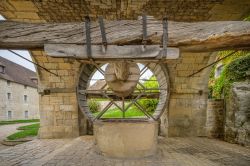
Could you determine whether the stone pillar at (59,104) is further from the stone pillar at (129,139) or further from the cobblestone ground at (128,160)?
the stone pillar at (129,139)

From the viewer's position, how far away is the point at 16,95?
21.2 meters

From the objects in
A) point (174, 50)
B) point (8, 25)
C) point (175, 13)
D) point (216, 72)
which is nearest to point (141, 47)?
point (174, 50)

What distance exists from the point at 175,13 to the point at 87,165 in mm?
3877

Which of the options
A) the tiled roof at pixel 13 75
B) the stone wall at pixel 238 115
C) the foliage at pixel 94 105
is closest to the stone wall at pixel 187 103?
the stone wall at pixel 238 115

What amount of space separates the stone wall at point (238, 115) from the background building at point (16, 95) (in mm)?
18382

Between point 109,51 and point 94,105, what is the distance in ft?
44.6

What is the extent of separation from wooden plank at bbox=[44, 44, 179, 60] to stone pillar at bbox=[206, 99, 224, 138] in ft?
17.6

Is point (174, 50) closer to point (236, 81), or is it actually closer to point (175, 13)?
point (175, 13)

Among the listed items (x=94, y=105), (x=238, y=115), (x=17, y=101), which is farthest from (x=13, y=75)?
(x=238, y=115)

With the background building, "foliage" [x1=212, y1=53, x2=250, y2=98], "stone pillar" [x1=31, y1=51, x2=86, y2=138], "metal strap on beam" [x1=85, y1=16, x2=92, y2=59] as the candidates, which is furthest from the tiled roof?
A: "metal strap on beam" [x1=85, y1=16, x2=92, y2=59]

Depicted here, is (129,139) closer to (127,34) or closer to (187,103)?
(127,34)

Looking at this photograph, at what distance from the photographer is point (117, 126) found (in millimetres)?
4254

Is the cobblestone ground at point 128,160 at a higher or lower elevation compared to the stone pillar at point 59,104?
lower

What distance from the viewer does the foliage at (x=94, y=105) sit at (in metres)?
15.4
